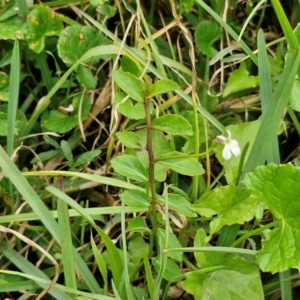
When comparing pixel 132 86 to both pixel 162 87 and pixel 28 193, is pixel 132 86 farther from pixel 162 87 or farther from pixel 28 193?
pixel 28 193

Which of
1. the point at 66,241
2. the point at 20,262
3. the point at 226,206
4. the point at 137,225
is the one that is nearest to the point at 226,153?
the point at 226,206

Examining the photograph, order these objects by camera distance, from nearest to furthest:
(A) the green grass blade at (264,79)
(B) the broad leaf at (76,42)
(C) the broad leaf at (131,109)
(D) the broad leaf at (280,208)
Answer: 1. (D) the broad leaf at (280,208)
2. (C) the broad leaf at (131,109)
3. (A) the green grass blade at (264,79)
4. (B) the broad leaf at (76,42)

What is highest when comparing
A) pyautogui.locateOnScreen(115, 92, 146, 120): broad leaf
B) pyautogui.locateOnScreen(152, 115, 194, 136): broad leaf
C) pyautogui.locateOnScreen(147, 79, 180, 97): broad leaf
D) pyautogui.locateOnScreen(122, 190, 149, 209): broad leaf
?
pyautogui.locateOnScreen(147, 79, 180, 97): broad leaf

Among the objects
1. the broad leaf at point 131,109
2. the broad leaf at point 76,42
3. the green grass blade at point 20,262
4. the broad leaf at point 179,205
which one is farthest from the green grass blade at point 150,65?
the green grass blade at point 20,262

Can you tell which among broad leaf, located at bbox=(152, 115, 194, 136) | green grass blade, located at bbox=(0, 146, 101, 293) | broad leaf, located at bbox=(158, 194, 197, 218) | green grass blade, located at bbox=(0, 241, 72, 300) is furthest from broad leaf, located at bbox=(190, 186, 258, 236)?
green grass blade, located at bbox=(0, 241, 72, 300)

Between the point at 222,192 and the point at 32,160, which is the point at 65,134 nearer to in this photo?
the point at 32,160

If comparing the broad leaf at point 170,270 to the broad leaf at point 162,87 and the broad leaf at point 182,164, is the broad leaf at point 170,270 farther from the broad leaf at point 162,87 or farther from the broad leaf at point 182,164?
the broad leaf at point 162,87

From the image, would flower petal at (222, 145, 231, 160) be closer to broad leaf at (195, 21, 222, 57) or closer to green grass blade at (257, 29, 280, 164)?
green grass blade at (257, 29, 280, 164)
